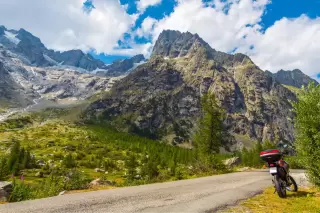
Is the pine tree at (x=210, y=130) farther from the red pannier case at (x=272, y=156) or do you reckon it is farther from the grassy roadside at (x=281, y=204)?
the red pannier case at (x=272, y=156)

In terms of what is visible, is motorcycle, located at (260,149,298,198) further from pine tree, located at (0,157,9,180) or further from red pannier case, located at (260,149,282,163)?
pine tree, located at (0,157,9,180)

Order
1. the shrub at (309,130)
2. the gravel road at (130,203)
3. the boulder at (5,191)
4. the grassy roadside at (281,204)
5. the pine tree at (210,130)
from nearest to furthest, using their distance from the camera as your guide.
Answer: the gravel road at (130,203) < the grassy roadside at (281,204) < the boulder at (5,191) < the shrub at (309,130) < the pine tree at (210,130)

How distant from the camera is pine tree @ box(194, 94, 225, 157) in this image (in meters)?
47.5

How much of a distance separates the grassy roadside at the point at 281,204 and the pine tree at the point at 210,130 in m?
28.7

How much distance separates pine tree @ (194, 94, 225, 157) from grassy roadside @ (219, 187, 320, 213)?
94.1 ft

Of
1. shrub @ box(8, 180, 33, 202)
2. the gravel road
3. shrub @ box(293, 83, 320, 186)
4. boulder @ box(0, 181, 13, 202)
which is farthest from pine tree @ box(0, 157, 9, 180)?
shrub @ box(293, 83, 320, 186)

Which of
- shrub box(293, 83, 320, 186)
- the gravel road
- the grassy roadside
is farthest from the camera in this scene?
shrub box(293, 83, 320, 186)

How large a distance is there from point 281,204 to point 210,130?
107 feet

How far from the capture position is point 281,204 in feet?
51.0

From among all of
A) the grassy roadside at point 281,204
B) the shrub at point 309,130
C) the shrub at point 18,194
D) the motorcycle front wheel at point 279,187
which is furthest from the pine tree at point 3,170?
the shrub at point 309,130

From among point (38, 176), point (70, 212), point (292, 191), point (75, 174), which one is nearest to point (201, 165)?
point (292, 191)

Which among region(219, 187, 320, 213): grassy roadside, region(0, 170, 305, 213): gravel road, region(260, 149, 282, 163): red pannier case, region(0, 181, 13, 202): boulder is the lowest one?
region(219, 187, 320, 213): grassy roadside

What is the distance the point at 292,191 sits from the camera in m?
19.0

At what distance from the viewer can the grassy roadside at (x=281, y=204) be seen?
1379 centimetres
